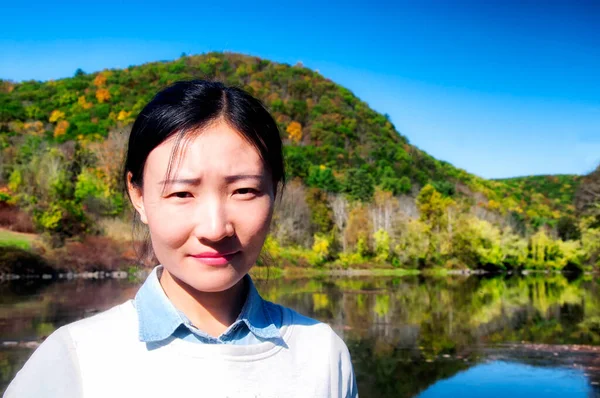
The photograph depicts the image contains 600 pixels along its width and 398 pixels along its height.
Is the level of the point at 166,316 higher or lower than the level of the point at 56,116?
lower

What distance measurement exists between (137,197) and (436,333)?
33.1 feet

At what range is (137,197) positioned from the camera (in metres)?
1.17

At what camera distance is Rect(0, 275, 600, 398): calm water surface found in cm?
711

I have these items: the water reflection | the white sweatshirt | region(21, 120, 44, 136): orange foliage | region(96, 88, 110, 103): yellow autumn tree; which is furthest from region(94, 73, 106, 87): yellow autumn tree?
the white sweatshirt

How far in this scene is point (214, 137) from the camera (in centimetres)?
106

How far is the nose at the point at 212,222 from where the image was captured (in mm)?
1026

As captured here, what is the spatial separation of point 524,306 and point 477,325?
4074 millimetres

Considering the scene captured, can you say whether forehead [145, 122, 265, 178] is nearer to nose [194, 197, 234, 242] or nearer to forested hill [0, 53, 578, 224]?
nose [194, 197, 234, 242]

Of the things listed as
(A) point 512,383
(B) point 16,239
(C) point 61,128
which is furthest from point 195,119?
(C) point 61,128

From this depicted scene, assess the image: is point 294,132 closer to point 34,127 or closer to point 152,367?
point 34,127

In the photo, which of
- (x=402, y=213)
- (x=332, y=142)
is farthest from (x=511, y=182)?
(x=402, y=213)

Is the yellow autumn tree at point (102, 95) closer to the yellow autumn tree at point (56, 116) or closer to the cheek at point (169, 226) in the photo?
the yellow autumn tree at point (56, 116)

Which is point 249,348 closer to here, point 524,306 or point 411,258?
point 524,306

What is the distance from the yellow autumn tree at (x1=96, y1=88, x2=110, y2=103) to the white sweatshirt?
60.6 meters
